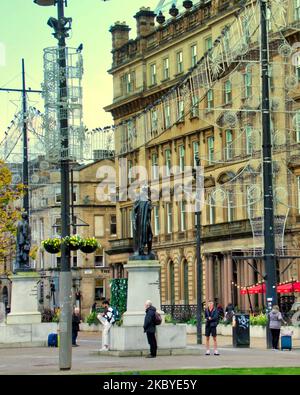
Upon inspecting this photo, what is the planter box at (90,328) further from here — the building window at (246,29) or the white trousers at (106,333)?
the white trousers at (106,333)

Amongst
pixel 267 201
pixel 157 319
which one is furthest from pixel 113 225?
pixel 157 319

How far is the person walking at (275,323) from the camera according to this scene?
120 feet

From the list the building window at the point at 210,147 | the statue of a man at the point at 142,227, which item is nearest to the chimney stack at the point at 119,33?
the building window at the point at 210,147

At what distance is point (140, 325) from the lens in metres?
32.2

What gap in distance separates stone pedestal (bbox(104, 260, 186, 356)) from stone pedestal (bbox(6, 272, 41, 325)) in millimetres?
11102

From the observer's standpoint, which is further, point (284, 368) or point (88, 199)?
point (88, 199)

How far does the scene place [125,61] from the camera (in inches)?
3878

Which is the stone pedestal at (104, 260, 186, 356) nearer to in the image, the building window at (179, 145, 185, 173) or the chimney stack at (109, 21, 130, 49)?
the building window at (179, 145, 185, 173)

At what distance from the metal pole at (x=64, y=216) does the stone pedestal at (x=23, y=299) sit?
17.1 metres

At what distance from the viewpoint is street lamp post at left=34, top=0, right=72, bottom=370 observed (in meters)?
25.0

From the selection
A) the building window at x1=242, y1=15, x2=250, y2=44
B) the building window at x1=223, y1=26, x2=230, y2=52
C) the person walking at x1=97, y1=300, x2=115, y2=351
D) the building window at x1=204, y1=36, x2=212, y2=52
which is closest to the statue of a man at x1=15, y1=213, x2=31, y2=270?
the person walking at x1=97, y1=300, x2=115, y2=351

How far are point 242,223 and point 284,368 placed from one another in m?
50.8

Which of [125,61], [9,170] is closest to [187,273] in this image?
[125,61]

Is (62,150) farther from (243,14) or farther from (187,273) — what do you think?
(187,273)
